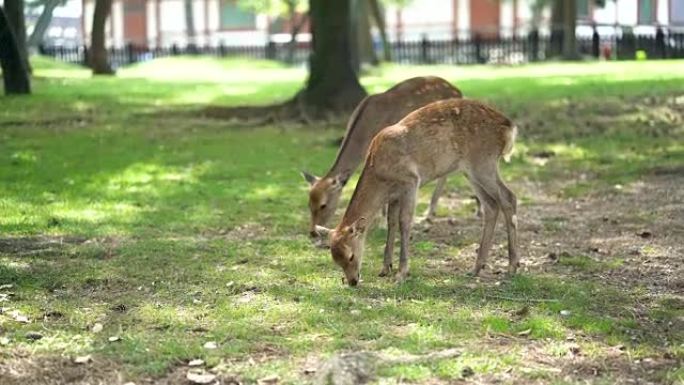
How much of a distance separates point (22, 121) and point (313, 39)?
5.07m

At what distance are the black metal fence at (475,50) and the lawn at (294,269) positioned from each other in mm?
24587

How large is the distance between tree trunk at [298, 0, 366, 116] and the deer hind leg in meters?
10.6

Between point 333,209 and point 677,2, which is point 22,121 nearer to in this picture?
point 333,209

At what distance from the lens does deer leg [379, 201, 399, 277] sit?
7.76 metres

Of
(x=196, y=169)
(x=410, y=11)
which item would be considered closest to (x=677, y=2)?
(x=410, y=11)

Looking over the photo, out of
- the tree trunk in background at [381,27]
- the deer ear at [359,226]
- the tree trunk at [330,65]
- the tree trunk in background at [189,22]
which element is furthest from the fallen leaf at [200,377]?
the tree trunk in background at [189,22]

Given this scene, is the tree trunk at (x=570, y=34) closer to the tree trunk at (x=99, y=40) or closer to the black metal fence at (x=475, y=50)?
the black metal fence at (x=475, y=50)

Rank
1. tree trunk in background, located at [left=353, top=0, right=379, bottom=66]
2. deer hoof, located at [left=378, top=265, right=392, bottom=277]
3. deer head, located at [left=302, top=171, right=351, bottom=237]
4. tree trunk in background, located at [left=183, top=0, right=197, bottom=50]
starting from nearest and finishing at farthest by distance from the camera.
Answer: deer hoof, located at [left=378, top=265, right=392, bottom=277] → deer head, located at [left=302, top=171, right=351, bottom=237] → tree trunk in background, located at [left=353, top=0, right=379, bottom=66] → tree trunk in background, located at [left=183, top=0, right=197, bottom=50]

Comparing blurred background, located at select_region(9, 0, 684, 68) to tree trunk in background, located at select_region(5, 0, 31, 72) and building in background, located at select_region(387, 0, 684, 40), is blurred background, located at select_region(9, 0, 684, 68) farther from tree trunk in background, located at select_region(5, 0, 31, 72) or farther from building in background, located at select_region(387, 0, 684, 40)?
tree trunk in background, located at select_region(5, 0, 31, 72)

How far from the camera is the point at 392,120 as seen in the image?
1021 centimetres

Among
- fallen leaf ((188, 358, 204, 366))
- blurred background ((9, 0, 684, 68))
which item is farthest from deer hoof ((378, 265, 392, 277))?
blurred background ((9, 0, 684, 68))

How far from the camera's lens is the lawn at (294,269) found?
5.78m

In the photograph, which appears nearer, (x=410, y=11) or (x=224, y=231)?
(x=224, y=231)

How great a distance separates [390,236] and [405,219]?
0.61 ft
